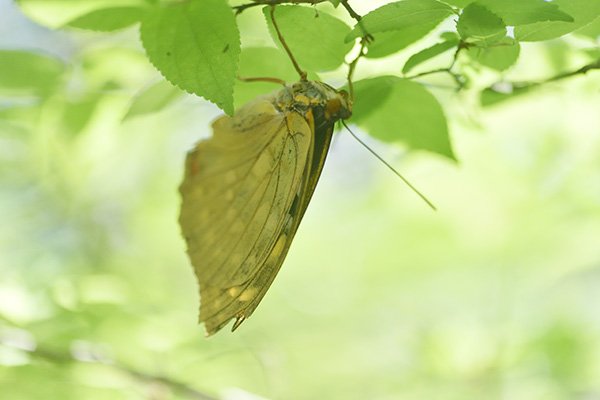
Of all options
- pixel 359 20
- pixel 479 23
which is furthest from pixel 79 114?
pixel 479 23

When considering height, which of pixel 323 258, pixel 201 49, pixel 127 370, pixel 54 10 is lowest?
pixel 127 370

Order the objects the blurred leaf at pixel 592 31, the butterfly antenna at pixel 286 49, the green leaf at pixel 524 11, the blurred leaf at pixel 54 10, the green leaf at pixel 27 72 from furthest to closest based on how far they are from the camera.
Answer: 1. the green leaf at pixel 27 72
2. the blurred leaf at pixel 54 10
3. the blurred leaf at pixel 592 31
4. the butterfly antenna at pixel 286 49
5. the green leaf at pixel 524 11

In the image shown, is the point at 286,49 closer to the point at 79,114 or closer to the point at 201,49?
the point at 201,49

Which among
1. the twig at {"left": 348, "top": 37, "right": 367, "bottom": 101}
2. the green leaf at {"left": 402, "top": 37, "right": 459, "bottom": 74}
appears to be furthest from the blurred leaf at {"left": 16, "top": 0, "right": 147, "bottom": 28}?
the green leaf at {"left": 402, "top": 37, "right": 459, "bottom": 74}

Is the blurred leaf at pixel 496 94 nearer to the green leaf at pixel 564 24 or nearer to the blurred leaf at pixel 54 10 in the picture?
the green leaf at pixel 564 24

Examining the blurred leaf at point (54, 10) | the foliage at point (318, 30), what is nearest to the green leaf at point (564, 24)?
the foliage at point (318, 30)

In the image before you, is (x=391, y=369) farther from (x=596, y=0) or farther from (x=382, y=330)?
(x=596, y=0)
